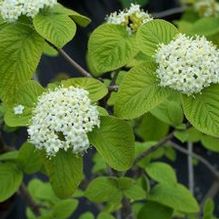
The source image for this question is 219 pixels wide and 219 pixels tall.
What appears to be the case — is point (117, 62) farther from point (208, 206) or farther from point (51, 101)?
point (208, 206)

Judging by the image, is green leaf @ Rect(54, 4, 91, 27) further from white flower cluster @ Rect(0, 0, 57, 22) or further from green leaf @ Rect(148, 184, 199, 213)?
green leaf @ Rect(148, 184, 199, 213)

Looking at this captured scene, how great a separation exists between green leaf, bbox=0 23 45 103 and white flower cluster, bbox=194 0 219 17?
1106 mm

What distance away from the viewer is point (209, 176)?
2.57m

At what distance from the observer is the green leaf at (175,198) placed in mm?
1275

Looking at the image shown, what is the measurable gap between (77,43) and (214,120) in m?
2.19

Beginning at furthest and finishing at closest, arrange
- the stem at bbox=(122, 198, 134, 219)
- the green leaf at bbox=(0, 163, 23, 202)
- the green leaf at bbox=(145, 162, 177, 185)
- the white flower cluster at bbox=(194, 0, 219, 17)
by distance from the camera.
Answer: the white flower cluster at bbox=(194, 0, 219, 17)
the green leaf at bbox=(145, 162, 177, 185)
the stem at bbox=(122, 198, 134, 219)
the green leaf at bbox=(0, 163, 23, 202)

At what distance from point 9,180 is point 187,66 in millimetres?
510

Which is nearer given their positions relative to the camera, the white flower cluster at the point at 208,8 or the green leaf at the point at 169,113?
the green leaf at the point at 169,113

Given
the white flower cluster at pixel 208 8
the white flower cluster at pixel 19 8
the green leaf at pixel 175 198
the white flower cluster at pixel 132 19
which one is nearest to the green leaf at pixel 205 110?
the white flower cluster at pixel 132 19

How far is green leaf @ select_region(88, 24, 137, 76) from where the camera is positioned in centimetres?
99

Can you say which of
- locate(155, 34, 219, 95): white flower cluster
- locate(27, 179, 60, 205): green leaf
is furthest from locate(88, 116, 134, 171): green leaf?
locate(27, 179, 60, 205): green leaf

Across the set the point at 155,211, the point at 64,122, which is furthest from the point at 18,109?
the point at 155,211

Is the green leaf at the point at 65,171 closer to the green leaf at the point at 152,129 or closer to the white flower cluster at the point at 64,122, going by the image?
the white flower cluster at the point at 64,122

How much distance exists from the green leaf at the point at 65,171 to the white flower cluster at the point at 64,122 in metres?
0.03
